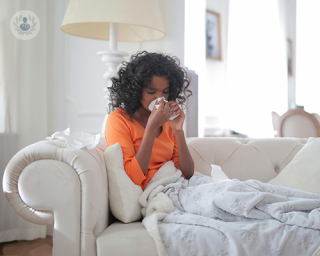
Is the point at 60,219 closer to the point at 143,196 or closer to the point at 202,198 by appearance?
the point at 143,196

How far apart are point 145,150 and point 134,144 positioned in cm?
12

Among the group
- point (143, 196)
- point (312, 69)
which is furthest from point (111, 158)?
point (312, 69)

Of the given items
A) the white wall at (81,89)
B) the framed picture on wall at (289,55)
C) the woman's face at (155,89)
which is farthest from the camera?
the framed picture on wall at (289,55)

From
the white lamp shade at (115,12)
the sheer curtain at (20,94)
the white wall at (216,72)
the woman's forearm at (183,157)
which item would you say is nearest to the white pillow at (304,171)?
the woman's forearm at (183,157)

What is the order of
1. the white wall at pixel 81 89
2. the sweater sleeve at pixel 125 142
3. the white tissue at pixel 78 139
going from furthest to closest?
the white wall at pixel 81 89 < the sweater sleeve at pixel 125 142 < the white tissue at pixel 78 139

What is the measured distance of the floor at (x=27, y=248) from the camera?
1711 mm

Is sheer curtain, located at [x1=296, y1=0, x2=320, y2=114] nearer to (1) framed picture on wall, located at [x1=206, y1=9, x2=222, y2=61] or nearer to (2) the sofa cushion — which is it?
(1) framed picture on wall, located at [x1=206, y1=9, x2=222, y2=61]

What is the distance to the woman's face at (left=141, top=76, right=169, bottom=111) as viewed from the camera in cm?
125

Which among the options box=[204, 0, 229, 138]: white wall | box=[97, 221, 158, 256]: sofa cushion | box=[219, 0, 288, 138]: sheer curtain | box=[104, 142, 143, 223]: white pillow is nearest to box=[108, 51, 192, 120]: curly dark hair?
box=[104, 142, 143, 223]: white pillow

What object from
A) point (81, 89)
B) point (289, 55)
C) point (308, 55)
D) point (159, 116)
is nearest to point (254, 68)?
point (289, 55)

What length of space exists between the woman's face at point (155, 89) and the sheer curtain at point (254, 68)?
2331 mm

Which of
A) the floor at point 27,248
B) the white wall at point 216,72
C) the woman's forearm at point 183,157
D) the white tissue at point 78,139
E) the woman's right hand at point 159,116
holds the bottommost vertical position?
the floor at point 27,248

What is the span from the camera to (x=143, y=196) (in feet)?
3.44

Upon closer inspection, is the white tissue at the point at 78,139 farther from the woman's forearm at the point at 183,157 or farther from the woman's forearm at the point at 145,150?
the woman's forearm at the point at 183,157
